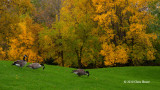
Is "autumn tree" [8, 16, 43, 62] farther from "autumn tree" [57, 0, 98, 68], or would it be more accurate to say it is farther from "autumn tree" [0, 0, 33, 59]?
"autumn tree" [0, 0, 33, 59]

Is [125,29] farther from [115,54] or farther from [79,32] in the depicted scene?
[79,32]

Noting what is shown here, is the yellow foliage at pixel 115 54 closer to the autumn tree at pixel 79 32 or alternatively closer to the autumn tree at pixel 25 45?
the autumn tree at pixel 79 32

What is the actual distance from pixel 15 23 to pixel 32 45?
29225 millimetres

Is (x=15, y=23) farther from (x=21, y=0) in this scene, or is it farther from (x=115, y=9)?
(x=115, y=9)

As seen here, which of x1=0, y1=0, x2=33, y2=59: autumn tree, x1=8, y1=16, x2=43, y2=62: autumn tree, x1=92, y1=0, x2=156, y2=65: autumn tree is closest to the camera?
x1=0, y1=0, x2=33, y2=59: autumn tree

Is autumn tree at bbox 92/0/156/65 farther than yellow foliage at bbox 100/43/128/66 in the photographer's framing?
Yes

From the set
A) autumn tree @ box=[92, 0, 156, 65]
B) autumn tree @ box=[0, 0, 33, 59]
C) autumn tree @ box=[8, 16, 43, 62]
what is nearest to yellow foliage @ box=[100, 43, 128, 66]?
autumn tree @ box=[92, 0, 156, 65]

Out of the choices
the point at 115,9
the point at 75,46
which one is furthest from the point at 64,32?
the point at 115,9

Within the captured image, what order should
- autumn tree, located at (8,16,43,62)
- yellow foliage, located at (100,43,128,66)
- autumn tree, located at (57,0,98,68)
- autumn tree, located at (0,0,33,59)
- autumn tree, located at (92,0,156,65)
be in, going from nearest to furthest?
autumn tree, located at (0,0,33,59) → yellow foliage, located at (100,43,128,66) → autumn tree, located at (92,0,156,65) → autumn tree, located at (57,0,98,68) → autumn tree, located at (8,16,43,62)

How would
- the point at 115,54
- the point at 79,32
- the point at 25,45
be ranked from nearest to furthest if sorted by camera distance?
the point at 115,54 < the point at 79,32 < the point at 25,45

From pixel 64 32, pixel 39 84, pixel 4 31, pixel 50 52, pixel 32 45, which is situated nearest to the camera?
pixel 39 84

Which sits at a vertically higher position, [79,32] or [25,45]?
[79,32]

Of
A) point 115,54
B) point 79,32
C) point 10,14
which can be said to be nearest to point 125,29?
point 115,54

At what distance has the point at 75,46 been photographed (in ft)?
155
